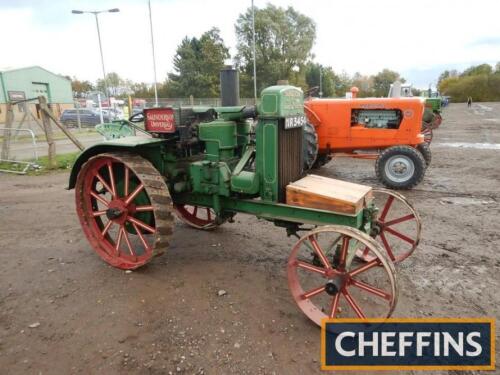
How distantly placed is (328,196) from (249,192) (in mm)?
723

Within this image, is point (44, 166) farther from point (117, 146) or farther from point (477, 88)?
point (477, 88)

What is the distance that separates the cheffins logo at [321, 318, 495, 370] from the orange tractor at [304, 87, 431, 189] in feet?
14.1

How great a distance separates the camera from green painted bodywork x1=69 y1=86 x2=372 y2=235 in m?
3.08

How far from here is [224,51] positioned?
41.0 meters

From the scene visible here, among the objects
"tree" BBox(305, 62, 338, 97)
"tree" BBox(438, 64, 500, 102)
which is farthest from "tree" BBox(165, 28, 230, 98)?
"tree" BBox(438, 64, 500, 102)

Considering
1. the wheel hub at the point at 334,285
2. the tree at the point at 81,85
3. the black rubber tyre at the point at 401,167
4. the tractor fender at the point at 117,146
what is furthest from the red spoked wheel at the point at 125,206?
the tree at the point at 81,85

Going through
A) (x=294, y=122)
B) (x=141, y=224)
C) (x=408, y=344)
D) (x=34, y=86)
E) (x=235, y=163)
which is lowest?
(x=408, y=344)

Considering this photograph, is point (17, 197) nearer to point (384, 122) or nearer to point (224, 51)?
point (384, 122)

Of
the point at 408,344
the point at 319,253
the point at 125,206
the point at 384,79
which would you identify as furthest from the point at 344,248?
the point at 384,79

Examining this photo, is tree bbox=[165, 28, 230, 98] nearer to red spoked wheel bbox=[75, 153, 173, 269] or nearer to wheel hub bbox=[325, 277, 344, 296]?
red spoked wheel bbox=[75, 153, 173, 269]

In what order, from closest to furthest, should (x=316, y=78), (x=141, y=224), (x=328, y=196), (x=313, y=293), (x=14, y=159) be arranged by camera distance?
(x=313, y=293) < (x=328, y=196) < (x=141, y=224) < (x=14, y=159) < (x=316, y=78)

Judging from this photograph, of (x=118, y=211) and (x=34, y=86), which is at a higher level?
(x=34, y=86)

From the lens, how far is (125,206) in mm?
3643

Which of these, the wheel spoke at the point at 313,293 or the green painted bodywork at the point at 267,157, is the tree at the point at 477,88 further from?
the wheel spoke at the point at 313,293
